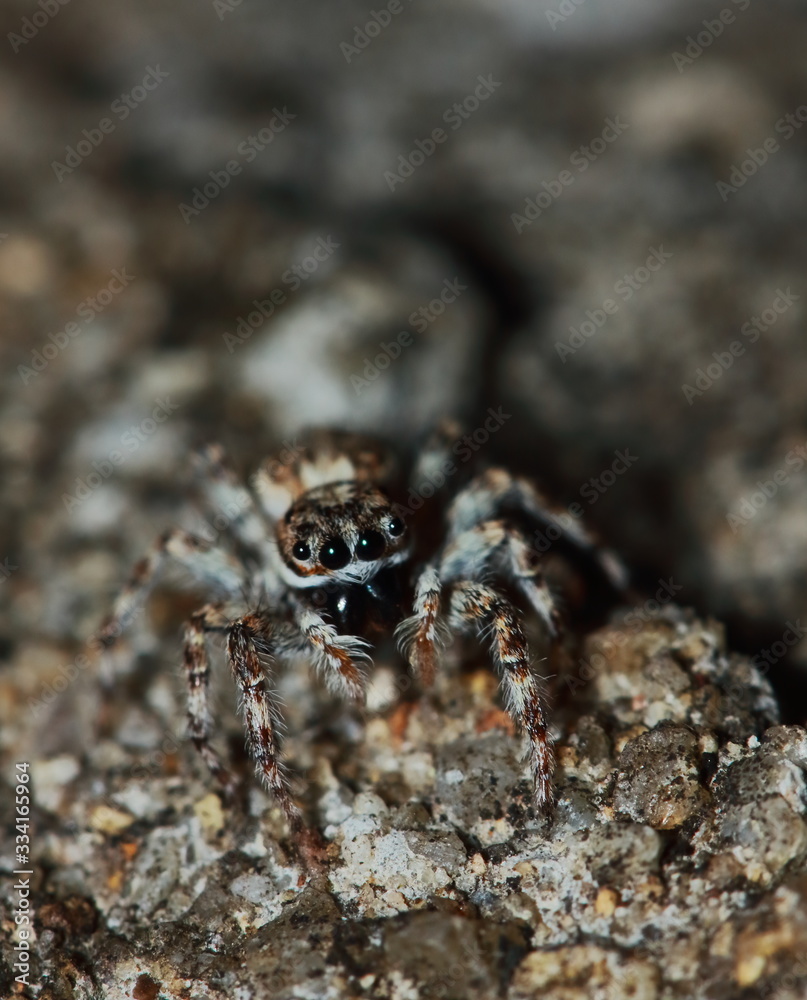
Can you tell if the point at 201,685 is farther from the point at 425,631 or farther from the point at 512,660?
the point at 512,660

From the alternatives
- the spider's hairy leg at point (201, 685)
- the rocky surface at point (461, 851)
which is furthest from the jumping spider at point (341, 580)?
the rocky surface at point (461, 851)

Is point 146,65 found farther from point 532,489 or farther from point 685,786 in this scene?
point 685,786

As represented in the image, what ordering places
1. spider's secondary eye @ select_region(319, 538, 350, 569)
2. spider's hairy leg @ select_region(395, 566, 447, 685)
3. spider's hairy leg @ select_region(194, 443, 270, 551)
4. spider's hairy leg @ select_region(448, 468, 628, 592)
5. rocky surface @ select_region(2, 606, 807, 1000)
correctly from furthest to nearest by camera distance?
spider's hairy leg @ select_region(194, 443, 270, 551) → spider's hairy leg @ select_region(448, 468, 628, 592) → spider's secondary eye @ select_region(319, 538, 350, 569) → spider's hairy leg @ select_region(395, 566, 447, 685) → rocky surface @ select_region(2, 606, 807, 1000)

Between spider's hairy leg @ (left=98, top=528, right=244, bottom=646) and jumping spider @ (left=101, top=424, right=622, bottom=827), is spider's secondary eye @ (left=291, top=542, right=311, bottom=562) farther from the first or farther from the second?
spider's hairy leg @ (left=98, top=528, right=244, bottom=646)

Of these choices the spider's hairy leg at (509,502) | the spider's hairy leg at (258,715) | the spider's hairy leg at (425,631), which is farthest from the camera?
the spider's hairy leg at (509,502)

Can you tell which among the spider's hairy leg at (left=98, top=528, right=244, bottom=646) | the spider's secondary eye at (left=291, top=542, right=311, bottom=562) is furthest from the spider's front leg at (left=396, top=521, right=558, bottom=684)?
the spider's hairy leg at (left=98, top=528, right=244, bottom=646)

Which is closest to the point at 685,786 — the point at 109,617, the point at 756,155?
the point at 109,617

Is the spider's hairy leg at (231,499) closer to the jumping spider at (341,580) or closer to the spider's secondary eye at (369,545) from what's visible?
the jumping spider at (341,580)
